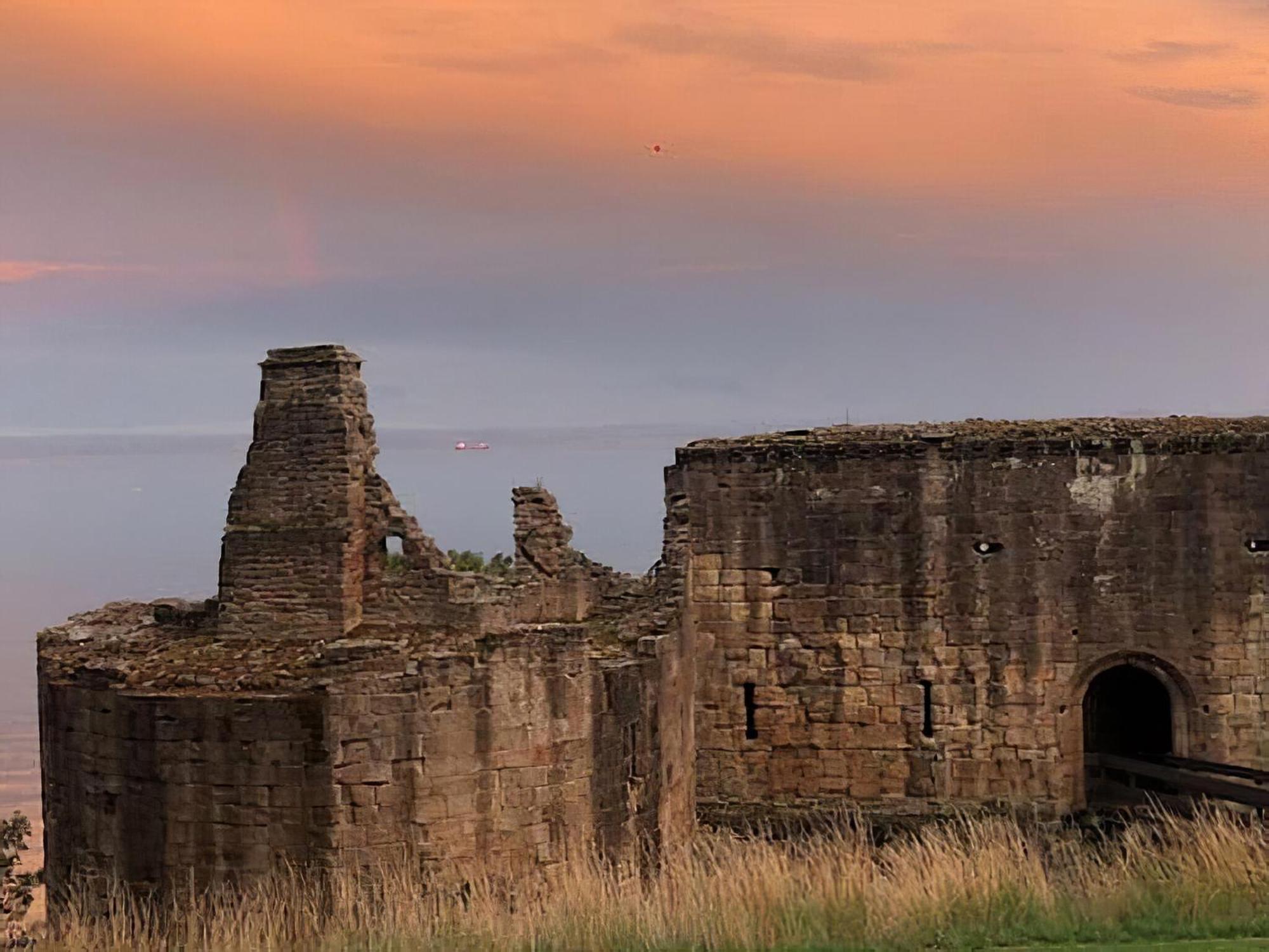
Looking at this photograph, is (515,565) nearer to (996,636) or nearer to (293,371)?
(293,371)

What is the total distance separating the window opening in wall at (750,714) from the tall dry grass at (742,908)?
14.6 ft

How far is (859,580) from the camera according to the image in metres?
18.0

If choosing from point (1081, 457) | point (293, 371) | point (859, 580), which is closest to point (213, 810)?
point (293, 371)

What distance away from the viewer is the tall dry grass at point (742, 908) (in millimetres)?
Result: 11023

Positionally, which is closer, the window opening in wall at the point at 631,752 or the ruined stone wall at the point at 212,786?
the ruined stone wall at the point at 212,786

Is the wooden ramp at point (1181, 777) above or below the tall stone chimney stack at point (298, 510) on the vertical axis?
below

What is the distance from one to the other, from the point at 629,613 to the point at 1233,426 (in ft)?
23.0

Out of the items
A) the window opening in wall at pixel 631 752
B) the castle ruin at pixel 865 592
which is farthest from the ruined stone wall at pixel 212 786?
the window opening in wall at pixel 631 752

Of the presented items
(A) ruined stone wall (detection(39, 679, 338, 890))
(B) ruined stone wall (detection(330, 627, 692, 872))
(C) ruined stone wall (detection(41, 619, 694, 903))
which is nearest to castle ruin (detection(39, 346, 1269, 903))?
(B) ruined stone wall (detection(330, 627, 692, 872))

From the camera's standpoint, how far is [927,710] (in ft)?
58.7

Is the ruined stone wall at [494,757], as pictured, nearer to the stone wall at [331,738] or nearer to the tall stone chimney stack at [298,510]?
the stone wall at [331,738]

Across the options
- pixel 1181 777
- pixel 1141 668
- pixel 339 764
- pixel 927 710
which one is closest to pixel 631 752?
pixel 339 764

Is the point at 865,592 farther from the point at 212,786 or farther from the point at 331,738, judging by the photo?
the point at 212,786

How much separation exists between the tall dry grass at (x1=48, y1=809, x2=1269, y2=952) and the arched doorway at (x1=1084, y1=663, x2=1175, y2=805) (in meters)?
5.36
